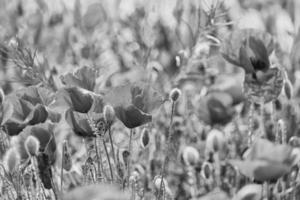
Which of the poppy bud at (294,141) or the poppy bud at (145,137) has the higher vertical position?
the poppy bud at (145,137)

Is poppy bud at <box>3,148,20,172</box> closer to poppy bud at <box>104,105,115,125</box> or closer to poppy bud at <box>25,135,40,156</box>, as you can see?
poppy bud at <box>25,135,40,156</box>

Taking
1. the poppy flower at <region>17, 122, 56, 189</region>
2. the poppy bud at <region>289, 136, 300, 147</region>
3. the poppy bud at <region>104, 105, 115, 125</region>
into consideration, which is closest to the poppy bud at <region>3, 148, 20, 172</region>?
the poppy flower at <region>17, 122, 56, 189</region>

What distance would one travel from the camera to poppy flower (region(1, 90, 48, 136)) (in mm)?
1103

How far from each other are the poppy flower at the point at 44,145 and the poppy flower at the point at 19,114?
2 cm

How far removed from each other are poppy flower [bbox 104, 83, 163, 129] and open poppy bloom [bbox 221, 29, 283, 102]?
0.21 m

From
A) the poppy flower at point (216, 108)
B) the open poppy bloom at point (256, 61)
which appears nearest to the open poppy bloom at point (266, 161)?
the open poppy bloom at point (256, 61)

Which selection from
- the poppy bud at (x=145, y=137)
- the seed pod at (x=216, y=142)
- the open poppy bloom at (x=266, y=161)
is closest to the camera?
the open poppy bloom at (x=266, y=161)

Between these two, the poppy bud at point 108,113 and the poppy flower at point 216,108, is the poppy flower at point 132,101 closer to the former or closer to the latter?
the poppy bud at point 108,113

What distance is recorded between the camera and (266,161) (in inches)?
33.3

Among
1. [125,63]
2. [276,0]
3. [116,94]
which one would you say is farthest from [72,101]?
[276,0]

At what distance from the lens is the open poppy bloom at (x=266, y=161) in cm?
85

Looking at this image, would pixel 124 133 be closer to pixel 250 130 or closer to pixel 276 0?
Result: pixel 250 130

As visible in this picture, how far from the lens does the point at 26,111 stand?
3.70 feet

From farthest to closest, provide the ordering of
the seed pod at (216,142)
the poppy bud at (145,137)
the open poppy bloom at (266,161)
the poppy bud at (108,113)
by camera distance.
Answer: the seed pod at (216,142)
the poppy bud at (145,137)
the poppy bud at (108,113)
the open poppy bloom at (266,161)
